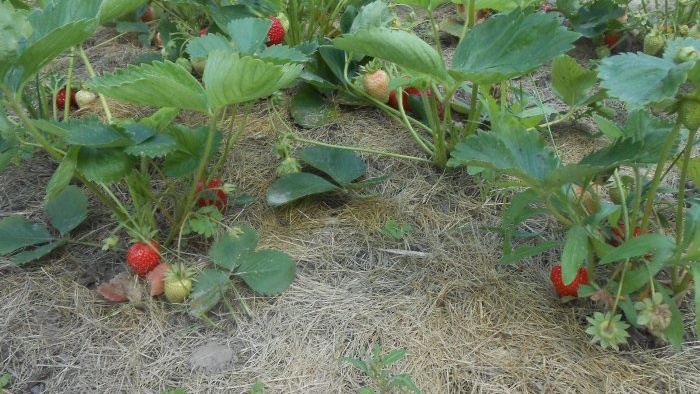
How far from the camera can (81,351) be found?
4.38 ft

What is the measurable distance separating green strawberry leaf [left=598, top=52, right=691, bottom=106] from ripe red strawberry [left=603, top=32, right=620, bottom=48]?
5.40ft

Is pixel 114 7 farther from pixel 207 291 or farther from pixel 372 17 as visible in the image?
pixel 372 17

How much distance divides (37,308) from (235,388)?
0.57m

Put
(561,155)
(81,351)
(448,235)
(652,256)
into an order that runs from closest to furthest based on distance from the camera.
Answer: (652,256), (81,351), (448,235), (561,155)

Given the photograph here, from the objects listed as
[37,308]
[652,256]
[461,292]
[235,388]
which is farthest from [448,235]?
[37,308]

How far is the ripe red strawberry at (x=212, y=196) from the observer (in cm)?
159

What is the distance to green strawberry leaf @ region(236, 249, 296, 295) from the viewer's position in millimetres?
1432

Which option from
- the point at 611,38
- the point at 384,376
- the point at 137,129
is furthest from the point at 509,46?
the point at 611,38

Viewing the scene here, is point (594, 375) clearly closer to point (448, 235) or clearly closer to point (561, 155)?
point (448, 235)

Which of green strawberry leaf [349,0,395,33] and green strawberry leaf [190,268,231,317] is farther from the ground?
green strawberry leaf [349,0,395,33]

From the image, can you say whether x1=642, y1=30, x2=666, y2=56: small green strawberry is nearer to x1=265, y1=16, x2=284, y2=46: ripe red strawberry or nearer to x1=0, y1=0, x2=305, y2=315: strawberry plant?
x1=265, y1=16, x2=284, y2=46: ripe red strawberry

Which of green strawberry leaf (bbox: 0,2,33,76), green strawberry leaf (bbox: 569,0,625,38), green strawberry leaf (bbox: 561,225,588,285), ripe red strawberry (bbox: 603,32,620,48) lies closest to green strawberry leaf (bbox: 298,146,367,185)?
green strawberry leaf (bbox: 561,225,588,285)

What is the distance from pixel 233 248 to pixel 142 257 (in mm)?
220

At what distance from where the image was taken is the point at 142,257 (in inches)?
56.9
